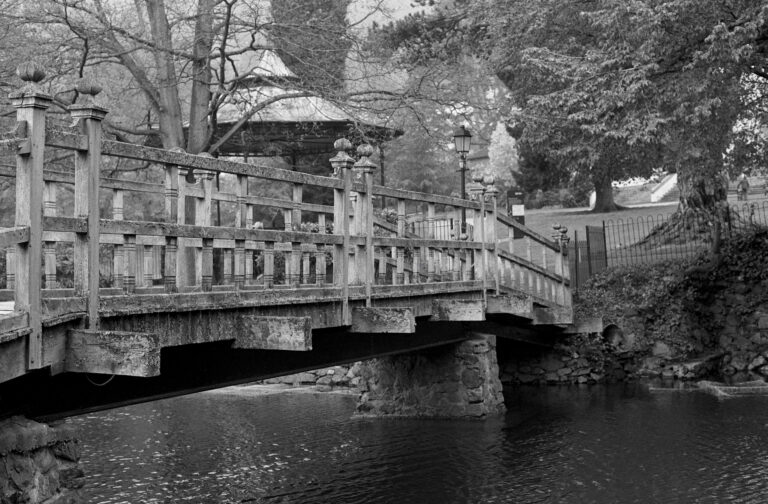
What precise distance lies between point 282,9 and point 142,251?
1184 centimetres

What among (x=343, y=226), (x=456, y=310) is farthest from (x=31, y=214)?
(x=456, y=310)

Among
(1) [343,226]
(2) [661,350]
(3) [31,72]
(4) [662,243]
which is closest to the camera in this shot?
(3) [31,72]

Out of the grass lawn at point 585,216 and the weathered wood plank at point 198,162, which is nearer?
the weathered wood plank at point 198,162

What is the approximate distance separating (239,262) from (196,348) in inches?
40.0

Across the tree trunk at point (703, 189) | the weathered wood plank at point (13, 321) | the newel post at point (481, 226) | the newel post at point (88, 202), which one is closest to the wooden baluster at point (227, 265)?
the newel post at point (88, 202)

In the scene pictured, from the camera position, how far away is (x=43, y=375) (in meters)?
6.46

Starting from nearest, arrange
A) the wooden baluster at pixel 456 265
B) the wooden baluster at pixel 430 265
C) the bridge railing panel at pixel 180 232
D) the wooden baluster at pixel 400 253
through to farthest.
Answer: the bridge railing panel at pixel 180 232, the wooden baluster at pixel 400 253, the wooden baluster at pixel 430 265, the wooden baluster at pixel 456 265

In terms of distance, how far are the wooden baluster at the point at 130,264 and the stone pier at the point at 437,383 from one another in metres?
8.52

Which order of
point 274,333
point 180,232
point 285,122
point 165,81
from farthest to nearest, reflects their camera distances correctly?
1. point 285,122
2. point 165,81
3. point 274,333
4. point 180,232

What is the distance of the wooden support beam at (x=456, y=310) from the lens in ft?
37.8

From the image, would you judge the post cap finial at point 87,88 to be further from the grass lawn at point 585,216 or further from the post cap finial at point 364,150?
the grass lawn at point 585,216

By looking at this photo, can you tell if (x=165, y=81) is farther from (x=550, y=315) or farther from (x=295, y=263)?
(x=295, y=263)

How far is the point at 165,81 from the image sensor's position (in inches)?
669

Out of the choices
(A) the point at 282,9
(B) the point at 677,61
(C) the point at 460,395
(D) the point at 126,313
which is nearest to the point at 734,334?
(B) the point at 677,61
